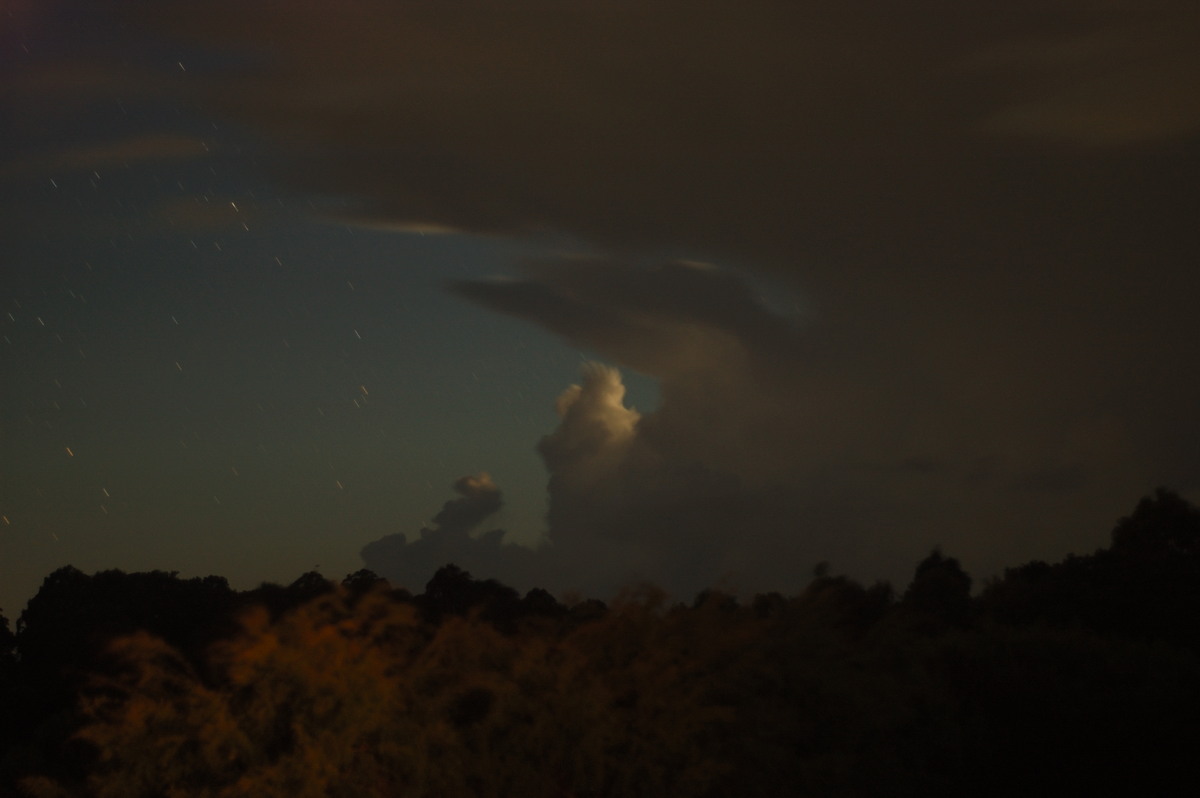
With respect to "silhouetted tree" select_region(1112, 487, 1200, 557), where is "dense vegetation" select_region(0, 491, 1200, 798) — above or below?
below

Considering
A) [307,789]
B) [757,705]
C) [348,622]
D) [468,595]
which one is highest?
[468,595]

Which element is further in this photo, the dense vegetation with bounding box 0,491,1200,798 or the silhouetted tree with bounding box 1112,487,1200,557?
the silhouetted tree with bounding box 1112,487,1200,557

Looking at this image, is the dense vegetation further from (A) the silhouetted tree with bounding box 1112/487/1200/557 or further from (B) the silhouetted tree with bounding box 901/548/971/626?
(A) the silhouetted tree with bounding box 1112/487/1200/557

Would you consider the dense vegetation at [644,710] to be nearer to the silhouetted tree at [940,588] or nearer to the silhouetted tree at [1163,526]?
the silhouetted tree at [940,588]

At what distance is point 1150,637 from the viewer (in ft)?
119

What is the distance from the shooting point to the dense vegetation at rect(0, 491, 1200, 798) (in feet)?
70.4

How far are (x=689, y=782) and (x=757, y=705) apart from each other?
71.4 inches

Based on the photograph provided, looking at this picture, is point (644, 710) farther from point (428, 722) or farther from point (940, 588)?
point (940, 588)

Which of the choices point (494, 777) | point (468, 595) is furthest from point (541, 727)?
point (468, 595)

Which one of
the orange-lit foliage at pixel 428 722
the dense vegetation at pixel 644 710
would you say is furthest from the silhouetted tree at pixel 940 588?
the orange-lit foliage at pixel 428 722

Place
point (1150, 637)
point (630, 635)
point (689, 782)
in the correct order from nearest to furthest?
point (689, 782)
point (630, 635)
point (1150, 637)

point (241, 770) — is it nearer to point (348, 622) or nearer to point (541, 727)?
point (348, 622)

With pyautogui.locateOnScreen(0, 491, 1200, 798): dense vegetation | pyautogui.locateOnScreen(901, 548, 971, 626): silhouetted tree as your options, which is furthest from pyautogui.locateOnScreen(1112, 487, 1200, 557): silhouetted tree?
pyautogui.locateOnScreen(0, 491, 1200, 798): dense vegetation

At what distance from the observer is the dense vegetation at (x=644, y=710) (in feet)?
70.4
